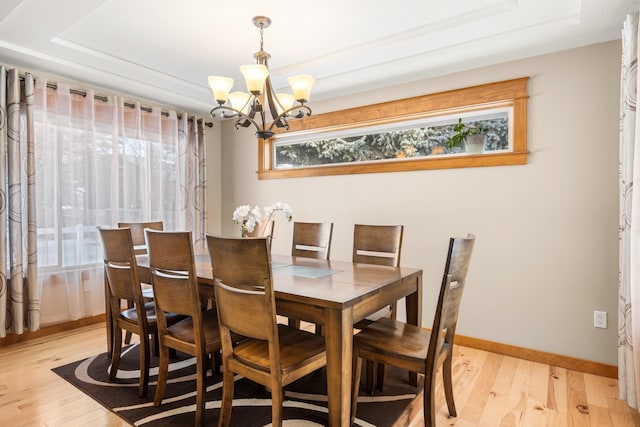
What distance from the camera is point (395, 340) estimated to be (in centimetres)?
193

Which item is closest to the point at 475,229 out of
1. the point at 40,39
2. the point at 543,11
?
the point at 543,11

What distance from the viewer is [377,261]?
2799 mm

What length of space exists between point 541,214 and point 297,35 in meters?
2.30

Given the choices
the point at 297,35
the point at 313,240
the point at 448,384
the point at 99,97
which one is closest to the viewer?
the point at 448,384

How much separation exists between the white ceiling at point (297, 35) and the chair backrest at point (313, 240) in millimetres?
1428

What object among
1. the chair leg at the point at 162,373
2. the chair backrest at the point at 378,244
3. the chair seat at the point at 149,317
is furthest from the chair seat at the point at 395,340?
the chair seat at the point at 149,317

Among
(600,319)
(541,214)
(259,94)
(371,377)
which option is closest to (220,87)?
(259,94)

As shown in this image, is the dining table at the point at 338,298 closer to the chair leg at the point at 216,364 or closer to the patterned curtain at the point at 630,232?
the chair leg at the point at 216,364

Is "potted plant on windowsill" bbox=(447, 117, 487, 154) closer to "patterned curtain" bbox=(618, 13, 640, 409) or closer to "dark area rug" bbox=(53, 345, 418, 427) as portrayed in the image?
"patterned curtain" bbox=(618, 13, 640, 409)

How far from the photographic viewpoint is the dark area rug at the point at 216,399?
200 cm

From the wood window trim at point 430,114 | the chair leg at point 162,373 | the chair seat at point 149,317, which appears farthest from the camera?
the wood window trim at point 430,114

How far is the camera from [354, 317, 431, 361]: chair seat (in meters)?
1.80

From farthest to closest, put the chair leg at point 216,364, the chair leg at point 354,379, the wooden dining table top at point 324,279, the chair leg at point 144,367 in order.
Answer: the chair leg at point 216,364 < the chair leg at point 144,367 < the chair leg at point 354,379 < the wooden dining table top at point 324,279

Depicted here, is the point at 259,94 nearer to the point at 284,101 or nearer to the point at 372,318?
the point at 284,101
